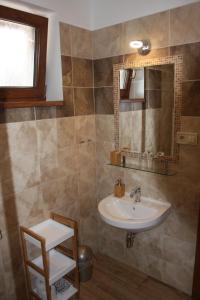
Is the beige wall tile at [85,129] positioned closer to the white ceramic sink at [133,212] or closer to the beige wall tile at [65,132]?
the beige wall tile at [65,132]

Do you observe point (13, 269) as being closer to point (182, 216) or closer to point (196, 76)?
point (182, 216)

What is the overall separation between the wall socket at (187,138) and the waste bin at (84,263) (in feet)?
4.22

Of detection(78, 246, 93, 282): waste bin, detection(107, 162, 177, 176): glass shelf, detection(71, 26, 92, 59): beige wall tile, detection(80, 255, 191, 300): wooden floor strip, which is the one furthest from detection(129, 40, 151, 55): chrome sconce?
detection(80, 255, 191, 300): wooden floor strip

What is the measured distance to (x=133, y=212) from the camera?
6.81ft

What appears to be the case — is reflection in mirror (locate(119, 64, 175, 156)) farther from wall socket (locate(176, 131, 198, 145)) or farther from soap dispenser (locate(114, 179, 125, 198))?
soap dispenser (locate(114, 179, 125, 198))

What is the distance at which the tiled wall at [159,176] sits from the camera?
66.2 inches

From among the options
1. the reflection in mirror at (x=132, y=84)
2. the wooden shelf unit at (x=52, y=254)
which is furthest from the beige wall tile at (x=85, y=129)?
the wooden shelf unit at (x=52, y=254)

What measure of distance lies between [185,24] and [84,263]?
2091mm

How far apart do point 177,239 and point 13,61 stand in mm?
1910

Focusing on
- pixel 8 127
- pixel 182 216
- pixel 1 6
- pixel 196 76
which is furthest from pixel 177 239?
pixel 1 6

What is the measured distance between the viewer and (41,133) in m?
1.87

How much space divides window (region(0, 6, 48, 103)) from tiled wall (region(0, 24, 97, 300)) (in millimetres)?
164

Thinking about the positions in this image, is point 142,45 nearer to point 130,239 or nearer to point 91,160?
point 91,160

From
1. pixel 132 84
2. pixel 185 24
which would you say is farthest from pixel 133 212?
pixel 185 24
